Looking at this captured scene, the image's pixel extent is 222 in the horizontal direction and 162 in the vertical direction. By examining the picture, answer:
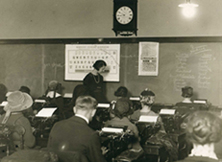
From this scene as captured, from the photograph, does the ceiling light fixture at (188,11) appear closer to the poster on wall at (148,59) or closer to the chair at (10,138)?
the poster on wall at (148,59)

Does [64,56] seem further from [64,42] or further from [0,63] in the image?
[0,63]

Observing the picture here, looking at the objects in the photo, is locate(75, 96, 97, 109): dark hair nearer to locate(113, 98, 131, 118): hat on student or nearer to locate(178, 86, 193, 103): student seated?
locate(113, 98, 131, 118): hat on student

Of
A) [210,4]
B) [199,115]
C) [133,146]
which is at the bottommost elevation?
[133,146]

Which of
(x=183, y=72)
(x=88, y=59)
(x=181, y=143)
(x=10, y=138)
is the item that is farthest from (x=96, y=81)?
(x=10, y=138)

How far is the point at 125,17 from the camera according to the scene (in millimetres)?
6773

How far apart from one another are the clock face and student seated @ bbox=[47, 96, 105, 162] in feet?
14.4

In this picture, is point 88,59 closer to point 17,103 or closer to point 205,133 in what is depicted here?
point 17,103

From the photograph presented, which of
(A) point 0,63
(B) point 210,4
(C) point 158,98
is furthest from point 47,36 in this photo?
(B) point 210,4

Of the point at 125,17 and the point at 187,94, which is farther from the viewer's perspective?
the point at 125,17

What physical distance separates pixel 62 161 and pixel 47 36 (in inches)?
220

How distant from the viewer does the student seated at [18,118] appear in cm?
340

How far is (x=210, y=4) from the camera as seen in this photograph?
628cm

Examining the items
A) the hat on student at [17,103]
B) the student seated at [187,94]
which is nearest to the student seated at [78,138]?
the hat on student at [17,103]

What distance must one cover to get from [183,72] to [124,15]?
1.73 meters
